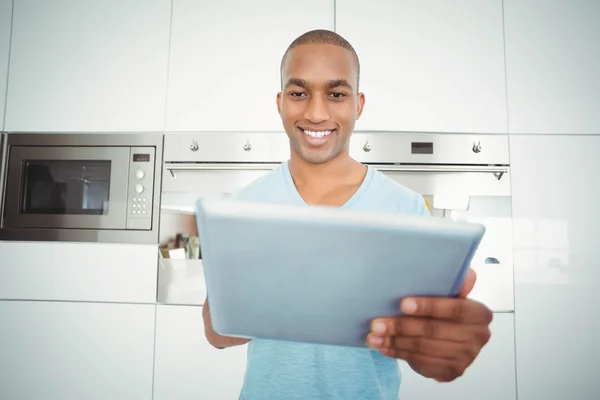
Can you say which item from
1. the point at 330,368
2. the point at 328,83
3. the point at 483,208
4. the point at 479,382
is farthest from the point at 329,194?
the point at 479,382

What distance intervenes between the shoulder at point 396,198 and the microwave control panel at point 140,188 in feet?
3.35

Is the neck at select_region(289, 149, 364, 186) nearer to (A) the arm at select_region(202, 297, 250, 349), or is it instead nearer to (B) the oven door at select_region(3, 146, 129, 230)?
(A) the arm at select_region(202, 297, 250, 349)

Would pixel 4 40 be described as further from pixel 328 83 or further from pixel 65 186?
pixel 328 83

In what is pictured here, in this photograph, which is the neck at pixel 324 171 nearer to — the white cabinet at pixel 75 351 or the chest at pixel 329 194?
the chest at pixel 329 194

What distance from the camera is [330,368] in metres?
0.68

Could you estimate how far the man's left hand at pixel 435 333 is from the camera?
372 millimetres

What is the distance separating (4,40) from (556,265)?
7.76 feet

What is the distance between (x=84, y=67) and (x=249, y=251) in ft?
5.16

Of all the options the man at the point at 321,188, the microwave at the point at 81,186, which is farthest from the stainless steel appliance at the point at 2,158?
the man at the point at 321,188

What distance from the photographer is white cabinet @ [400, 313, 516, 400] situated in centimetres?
130

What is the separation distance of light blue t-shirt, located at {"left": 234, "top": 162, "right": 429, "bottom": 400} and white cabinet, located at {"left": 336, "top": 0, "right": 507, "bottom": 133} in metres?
0.77

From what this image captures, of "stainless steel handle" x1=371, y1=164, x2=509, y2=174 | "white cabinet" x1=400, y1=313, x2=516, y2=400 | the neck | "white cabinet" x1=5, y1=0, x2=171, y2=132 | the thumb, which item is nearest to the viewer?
the thumb

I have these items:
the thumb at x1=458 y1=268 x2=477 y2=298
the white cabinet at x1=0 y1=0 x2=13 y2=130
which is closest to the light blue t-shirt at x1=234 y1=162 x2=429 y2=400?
the thumb at x1=458 y1=268 x2=477 y2=298

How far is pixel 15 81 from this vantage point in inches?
61.0
